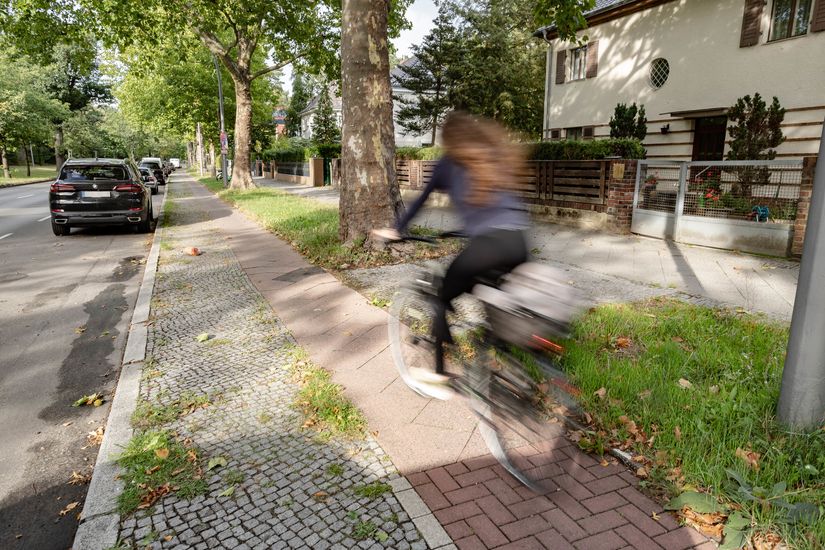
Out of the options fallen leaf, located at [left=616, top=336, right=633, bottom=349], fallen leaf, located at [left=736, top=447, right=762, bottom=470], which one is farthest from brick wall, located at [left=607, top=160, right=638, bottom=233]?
fallen leaf, located at [left=736, top=447, right=762, bottom=470]

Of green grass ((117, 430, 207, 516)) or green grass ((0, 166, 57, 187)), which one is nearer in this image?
green grass ((117, 430, 207, 516))

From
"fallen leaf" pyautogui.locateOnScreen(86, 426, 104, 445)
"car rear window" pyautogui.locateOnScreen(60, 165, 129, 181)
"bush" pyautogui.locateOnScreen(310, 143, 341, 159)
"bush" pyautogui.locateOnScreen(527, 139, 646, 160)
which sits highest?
"bush" pyautogui.locateOnScreen(310, 143, 341, 159)

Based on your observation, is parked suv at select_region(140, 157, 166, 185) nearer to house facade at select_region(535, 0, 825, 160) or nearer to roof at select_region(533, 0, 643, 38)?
house facade at select_region(535, 0, 825, 160)

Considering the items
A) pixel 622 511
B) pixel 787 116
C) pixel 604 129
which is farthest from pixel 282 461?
pixel 604 129

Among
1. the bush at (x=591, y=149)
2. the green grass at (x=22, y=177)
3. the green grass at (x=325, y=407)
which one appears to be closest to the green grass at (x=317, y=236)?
the green grass at (x=325, y=407)

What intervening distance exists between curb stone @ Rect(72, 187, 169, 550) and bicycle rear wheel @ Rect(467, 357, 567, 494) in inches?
79.4

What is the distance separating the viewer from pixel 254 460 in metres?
3.19

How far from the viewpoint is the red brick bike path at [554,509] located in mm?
2480

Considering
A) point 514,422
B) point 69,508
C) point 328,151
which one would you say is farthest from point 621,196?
point 328,151

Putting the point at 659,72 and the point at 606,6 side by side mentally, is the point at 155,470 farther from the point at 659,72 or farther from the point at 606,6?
the point at 606,6

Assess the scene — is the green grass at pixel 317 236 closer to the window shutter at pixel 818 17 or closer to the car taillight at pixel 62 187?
the car taillight at pixel 62 187

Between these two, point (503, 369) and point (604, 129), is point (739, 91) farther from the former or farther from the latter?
point (503, 369)

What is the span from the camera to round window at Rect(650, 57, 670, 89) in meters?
18.2

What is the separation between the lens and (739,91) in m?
15.8
